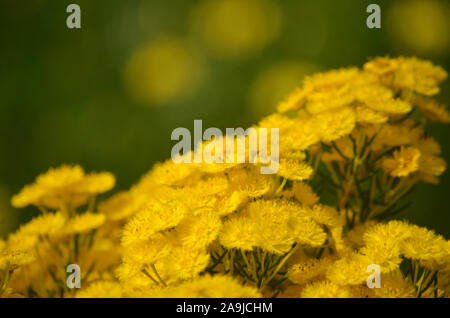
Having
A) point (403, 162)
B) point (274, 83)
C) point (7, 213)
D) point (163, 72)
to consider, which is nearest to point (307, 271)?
point (403, 162)

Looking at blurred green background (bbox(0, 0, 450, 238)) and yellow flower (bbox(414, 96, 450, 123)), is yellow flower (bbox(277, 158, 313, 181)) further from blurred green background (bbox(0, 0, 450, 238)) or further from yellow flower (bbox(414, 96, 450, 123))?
blurred green background (bbox(0, 0, 450, 238))

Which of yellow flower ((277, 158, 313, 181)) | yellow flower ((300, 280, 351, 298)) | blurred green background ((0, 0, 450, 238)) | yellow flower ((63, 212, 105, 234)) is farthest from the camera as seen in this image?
blurred green background ((0, 0, 450, 238))

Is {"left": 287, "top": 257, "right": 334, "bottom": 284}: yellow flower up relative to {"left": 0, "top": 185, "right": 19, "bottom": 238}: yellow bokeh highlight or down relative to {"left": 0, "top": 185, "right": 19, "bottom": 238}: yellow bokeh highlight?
down

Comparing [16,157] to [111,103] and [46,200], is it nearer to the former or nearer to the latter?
[111,103]

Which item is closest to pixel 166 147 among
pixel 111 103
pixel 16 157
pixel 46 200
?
pixel 111 103

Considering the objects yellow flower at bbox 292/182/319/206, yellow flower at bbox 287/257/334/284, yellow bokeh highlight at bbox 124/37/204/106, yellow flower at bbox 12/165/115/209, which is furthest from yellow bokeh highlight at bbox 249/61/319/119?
yellow flower at bbox 287/257/334/284

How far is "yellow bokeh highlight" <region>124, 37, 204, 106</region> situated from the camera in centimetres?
238

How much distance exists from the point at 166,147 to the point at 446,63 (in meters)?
1.06

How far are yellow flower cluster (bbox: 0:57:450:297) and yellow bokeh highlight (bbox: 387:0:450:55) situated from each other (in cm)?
113

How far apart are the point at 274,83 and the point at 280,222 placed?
1624mm

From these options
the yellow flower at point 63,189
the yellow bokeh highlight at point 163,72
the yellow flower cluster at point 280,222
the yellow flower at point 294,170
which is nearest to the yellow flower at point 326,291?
the yellow flower cluster at point 280,222

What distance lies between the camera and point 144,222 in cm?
71

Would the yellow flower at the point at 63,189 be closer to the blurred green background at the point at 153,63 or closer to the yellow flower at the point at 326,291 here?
the yellow flower at the point at 326,291

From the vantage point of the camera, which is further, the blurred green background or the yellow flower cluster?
the blurred green background
